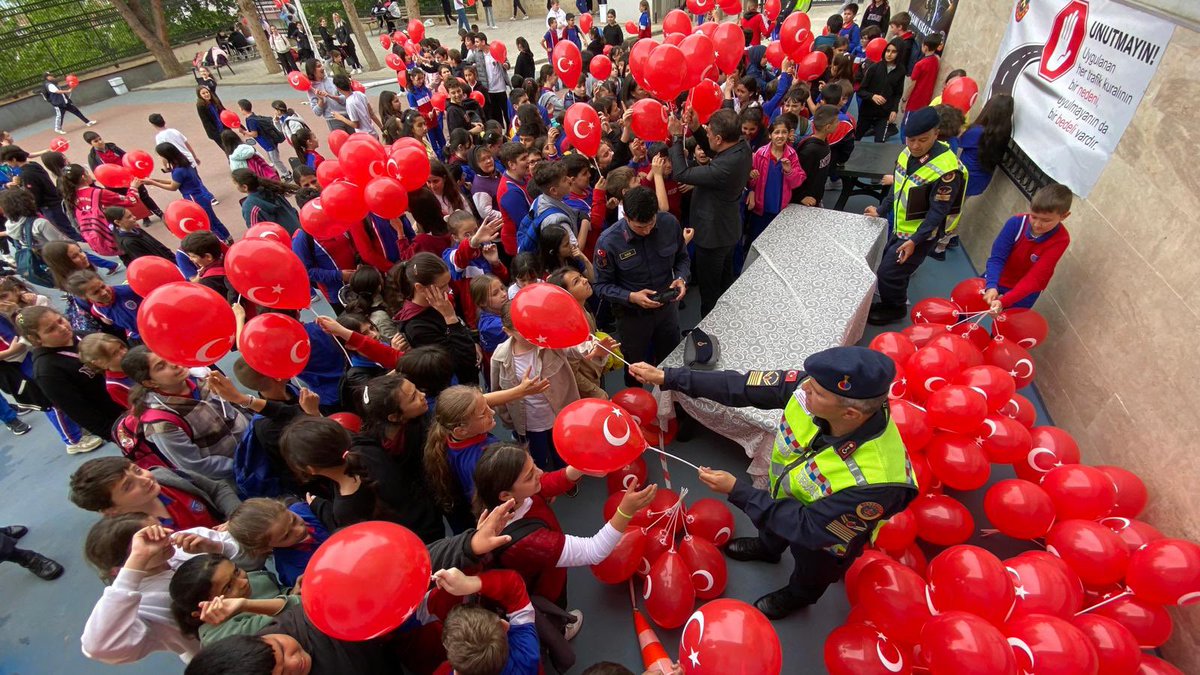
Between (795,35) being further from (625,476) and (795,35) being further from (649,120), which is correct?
(625,476)

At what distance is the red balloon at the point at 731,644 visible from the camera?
1.52 meters

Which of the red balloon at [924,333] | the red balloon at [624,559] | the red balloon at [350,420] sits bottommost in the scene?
the red balloon at [624,559]

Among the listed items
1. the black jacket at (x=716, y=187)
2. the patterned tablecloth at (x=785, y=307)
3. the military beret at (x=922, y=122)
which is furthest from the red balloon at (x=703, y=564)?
the military beret at (x=922, y=122)

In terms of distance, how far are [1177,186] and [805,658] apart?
2977mm

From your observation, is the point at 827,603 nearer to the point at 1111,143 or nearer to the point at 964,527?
the point at 964,527

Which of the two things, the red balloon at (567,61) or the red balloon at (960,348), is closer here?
the red balloon at (960,348)

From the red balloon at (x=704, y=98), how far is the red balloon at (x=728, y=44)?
88 cm

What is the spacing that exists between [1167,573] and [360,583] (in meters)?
2.85

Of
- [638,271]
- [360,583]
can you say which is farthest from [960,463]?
[360,583]

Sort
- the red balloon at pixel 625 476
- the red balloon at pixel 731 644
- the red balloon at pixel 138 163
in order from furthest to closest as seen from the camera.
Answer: the red balloon at pixel 138 163 → the red balloon at pixel 625 476 → the red balloon at pixel 731 644

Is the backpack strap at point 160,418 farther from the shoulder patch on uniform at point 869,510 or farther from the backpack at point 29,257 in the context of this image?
the backpack at point 29,257

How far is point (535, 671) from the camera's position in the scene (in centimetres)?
172

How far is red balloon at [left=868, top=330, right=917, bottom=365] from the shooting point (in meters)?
3.02

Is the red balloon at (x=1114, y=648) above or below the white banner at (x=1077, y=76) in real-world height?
below
